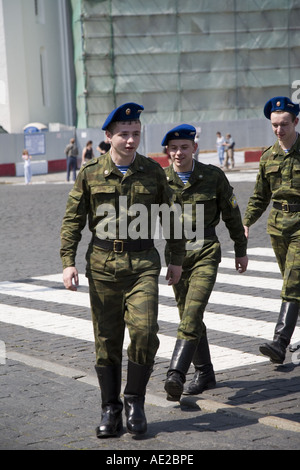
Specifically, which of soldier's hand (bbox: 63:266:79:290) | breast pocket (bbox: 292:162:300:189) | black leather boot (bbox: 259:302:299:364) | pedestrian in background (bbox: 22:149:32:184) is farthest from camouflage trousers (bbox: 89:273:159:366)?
pedestrian in background (bbox: 22:149:32:184)

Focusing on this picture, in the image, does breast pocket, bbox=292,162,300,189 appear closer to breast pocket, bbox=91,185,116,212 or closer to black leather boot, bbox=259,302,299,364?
black leather boot, bbox=259,302,299,364

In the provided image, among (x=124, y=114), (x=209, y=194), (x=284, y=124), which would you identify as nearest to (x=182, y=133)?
(x=209, y=194)

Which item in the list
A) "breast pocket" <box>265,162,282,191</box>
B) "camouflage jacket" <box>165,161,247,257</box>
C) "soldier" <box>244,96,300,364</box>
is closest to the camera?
"camouflage jacket" <box>165,161,247,257</box>

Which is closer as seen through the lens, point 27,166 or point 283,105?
point 283,105

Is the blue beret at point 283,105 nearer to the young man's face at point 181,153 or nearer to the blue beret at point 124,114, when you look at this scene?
the young man's face at point 181,153

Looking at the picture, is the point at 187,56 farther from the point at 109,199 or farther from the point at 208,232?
the point at 109,199

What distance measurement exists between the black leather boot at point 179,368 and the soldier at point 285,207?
1.01 meters

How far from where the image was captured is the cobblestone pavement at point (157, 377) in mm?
4902

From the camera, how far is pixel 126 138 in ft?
17.0

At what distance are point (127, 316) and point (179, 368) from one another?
2.11ft

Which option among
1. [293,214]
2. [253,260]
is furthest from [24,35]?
[293,214]

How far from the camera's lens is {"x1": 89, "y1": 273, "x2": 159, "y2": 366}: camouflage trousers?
199 inches

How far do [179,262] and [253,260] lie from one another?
22.8 ft

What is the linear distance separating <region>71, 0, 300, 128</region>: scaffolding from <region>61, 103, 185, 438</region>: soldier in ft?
135
